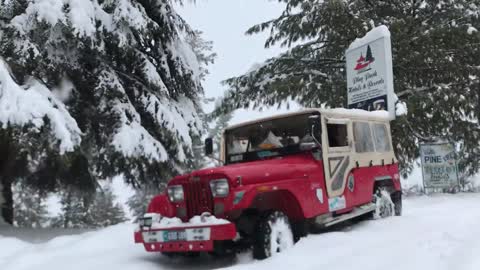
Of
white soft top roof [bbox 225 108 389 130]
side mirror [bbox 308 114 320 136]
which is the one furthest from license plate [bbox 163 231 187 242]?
white soft top roof [bbox 225 108 389 130]

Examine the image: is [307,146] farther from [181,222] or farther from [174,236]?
[174,236]

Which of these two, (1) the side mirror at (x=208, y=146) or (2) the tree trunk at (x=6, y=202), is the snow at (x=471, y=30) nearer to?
(1) the side mirror at (x=208, y=146)

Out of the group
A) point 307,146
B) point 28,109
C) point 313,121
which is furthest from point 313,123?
point 28,109

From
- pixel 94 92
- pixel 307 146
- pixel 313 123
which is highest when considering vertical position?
pixel 94 92

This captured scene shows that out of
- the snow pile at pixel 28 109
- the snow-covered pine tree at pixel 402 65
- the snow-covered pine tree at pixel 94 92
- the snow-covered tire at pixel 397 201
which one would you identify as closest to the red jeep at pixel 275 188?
the snow-covered tire at pixel 397 201

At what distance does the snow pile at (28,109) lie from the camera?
696 centimetres

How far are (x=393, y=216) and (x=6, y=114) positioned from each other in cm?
618

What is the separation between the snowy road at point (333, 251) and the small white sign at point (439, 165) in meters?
5.75

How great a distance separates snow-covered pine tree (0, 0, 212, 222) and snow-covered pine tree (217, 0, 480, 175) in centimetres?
567

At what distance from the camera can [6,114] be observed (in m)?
6.91

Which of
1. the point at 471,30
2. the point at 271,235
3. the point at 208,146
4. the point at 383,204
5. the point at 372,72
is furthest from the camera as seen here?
the point at 471,30

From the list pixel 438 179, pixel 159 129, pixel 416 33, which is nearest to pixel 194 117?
pixel 159 129

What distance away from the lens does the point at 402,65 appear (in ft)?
50.2

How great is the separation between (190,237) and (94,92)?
15.8ft
